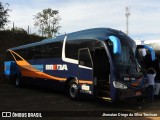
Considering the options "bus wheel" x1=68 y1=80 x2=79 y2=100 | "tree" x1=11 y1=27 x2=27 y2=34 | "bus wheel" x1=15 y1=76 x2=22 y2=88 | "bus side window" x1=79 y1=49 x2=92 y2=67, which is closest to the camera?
"bus side window" x1=79 y1=49 x2=92 y2=67

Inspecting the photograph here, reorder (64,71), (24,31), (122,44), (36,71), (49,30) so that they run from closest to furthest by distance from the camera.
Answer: (122,44)
(64,71)
(36,71)
(24,31)
(49,30)

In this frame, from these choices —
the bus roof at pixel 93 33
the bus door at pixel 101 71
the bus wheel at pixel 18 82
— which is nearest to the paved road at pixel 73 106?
the bus door at pixel 101 71

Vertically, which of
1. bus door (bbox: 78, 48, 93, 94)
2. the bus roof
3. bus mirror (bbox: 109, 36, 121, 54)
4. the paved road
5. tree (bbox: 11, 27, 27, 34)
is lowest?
the paved road

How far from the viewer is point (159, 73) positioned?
563 inches

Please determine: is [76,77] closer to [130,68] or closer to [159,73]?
[130,68]

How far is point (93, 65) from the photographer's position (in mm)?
12484

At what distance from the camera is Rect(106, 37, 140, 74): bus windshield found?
11.9 meters

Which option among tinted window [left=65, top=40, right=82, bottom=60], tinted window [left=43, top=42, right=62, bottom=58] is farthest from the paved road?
tinted window [left=43, top=42, right=62, bottom=58]

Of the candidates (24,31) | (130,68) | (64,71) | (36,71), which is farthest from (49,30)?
(130,68)

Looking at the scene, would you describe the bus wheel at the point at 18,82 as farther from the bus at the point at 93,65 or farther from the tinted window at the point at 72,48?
the tinted window at the point at 72,48

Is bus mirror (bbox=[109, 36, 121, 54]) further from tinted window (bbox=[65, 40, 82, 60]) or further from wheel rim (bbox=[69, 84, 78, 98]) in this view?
wheel rim (bbox=[69, 84, 78, 98])

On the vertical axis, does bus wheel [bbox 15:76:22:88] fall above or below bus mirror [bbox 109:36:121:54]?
below

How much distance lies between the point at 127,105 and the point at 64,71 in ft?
11.6

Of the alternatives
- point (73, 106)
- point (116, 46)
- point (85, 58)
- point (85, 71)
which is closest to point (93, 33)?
point (85, 58)
